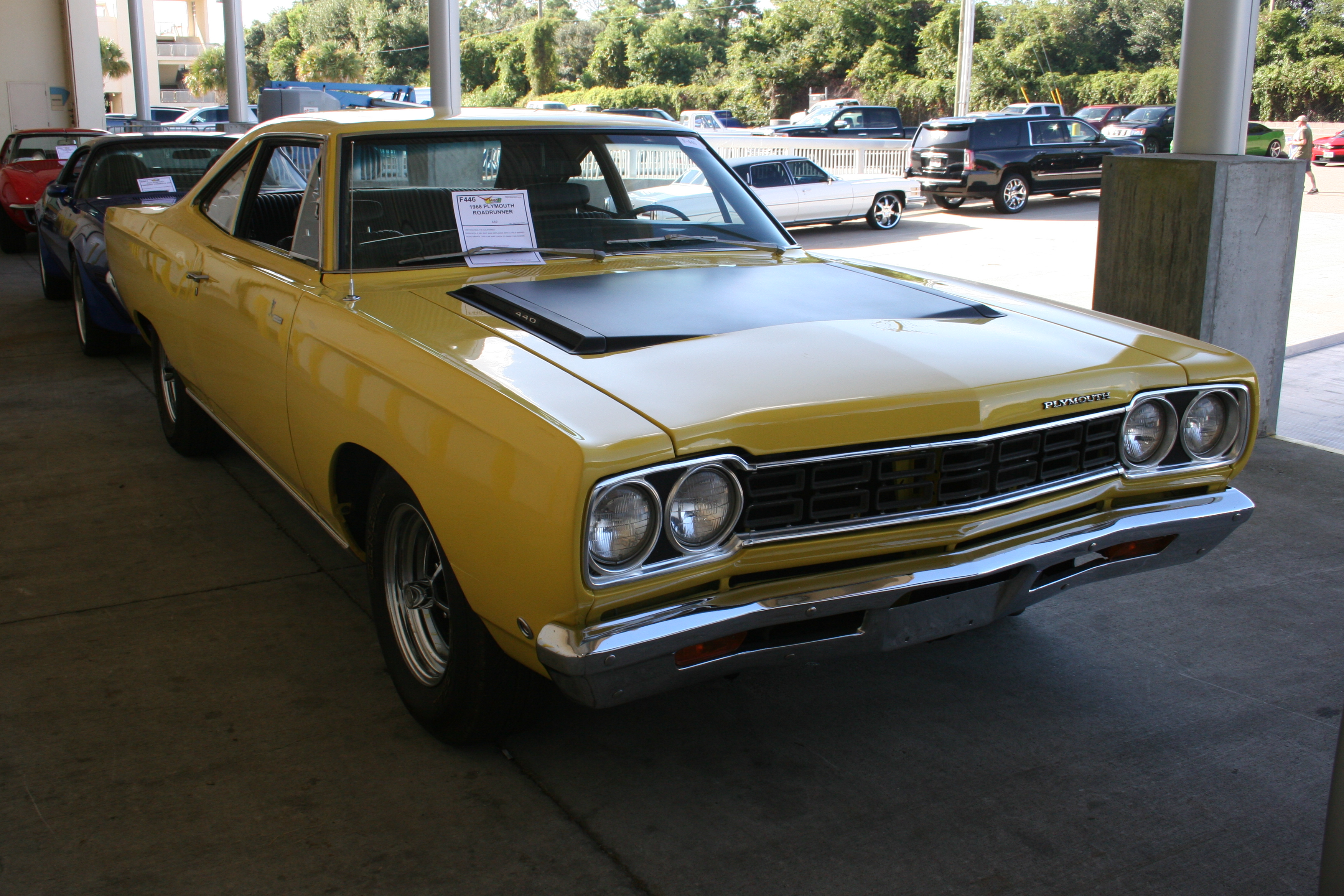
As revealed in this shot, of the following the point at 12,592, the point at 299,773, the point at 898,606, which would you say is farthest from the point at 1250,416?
the point at 12,592

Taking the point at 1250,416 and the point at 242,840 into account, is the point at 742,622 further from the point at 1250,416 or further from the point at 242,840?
the point at 1250,416

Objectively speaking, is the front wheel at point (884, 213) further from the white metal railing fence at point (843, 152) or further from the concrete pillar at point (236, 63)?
the concrete pillar at point (236, 63)

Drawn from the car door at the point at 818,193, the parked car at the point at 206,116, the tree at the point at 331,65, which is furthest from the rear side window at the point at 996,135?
the tree at the point at 331,65

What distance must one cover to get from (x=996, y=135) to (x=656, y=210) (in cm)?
1680

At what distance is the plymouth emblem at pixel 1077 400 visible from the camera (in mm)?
2521

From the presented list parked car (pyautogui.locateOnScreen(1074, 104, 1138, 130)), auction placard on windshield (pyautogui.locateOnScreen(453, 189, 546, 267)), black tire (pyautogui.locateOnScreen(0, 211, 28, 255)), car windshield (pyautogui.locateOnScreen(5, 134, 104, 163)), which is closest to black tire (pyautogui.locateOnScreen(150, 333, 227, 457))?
auction placard on windshield (pyautogui.locateOnScreen(453, 189, 546, 267))

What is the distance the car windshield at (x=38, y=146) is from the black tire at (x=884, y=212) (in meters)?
10.8

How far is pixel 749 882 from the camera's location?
232 cm

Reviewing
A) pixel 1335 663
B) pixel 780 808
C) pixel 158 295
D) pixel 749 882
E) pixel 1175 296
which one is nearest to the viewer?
pixel 749 882

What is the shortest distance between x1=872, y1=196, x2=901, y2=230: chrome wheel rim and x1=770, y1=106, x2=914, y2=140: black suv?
34.4 ft

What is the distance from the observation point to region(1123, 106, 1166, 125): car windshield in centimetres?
2748

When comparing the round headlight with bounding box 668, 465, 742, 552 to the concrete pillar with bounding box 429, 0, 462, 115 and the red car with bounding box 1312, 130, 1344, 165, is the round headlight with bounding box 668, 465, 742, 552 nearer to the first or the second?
the concrete pillar with bounding box 429, 0, 462, 115

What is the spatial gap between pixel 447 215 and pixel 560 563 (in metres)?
1.69

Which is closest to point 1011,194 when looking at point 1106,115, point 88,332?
point 1106,115
